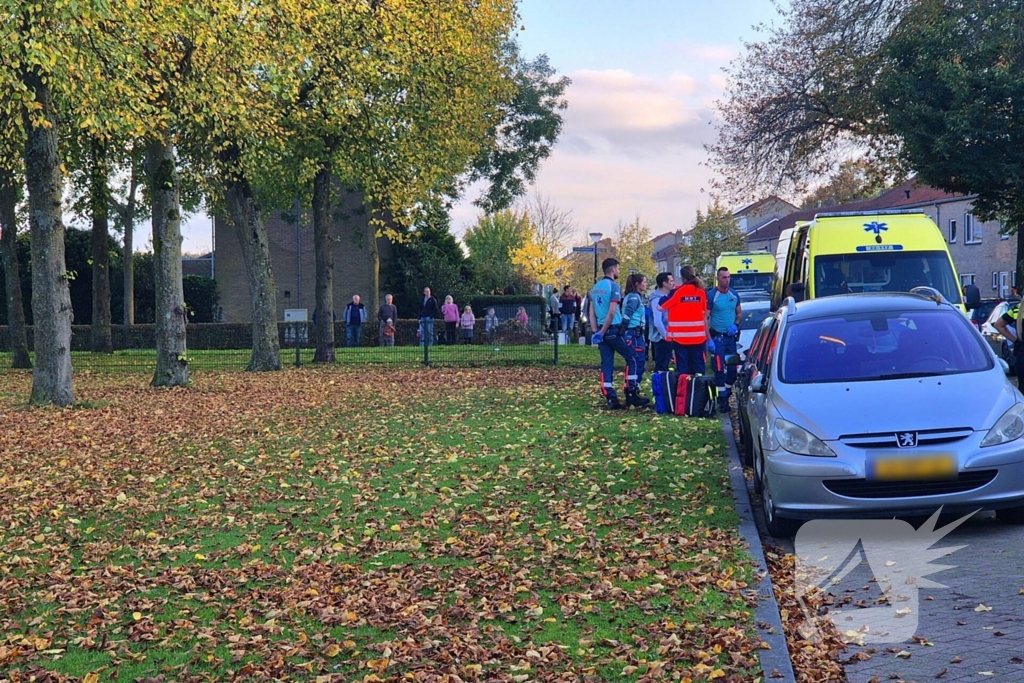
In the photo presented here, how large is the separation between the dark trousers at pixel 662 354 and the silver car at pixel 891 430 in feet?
22.2

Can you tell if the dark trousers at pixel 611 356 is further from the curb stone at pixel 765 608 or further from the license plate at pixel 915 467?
the license plate at pixel 915 467

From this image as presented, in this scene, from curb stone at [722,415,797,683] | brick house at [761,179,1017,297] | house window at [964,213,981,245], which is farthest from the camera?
house window at [964,213,981,245]

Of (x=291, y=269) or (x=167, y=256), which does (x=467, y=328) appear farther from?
(x=291, y=269)

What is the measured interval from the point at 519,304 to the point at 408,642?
138 feet

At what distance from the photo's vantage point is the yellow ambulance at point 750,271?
3003 cm

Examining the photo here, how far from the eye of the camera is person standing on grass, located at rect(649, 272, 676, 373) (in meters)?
15.2

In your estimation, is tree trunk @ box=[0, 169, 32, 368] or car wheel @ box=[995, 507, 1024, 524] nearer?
car wheel @ box=[995, 507, 1024, 524]

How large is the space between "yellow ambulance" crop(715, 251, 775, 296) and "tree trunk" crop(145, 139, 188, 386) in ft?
46.4

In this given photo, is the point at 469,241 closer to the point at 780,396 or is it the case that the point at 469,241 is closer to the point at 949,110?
the point at 949,110

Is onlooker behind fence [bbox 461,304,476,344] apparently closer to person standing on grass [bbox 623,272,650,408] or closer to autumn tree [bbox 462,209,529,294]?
person standing on grass [bbox 623,272,650,408]

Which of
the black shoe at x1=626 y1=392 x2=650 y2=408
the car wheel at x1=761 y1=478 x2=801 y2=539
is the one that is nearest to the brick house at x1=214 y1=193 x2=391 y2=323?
the black shoe at x1=626 y1=392 x2=650 y2=408

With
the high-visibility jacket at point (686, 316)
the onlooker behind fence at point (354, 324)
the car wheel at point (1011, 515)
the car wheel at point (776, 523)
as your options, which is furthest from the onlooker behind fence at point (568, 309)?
the car wheel at point (1011, 515)

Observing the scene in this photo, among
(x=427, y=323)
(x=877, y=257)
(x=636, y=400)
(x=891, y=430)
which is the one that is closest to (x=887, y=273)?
(x=877, y=257)

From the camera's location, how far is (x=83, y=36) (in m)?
16.9
